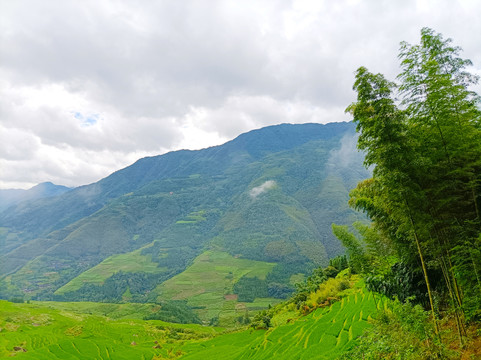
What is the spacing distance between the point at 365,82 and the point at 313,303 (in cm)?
3077

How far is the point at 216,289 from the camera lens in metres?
156

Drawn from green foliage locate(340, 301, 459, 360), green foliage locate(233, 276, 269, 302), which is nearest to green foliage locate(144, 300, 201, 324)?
green foliage locate(233, 276, 269, 302)

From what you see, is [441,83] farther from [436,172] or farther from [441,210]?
[441,210]

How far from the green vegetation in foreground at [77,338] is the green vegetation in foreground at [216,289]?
42.4 metres

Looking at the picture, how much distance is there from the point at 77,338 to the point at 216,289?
10240cm

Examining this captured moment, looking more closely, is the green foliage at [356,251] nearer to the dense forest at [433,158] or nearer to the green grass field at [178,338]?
Result: the green grass field at [178,338]

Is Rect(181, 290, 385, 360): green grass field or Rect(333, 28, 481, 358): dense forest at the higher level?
Rect(333, 28, 481, 358): dense forest

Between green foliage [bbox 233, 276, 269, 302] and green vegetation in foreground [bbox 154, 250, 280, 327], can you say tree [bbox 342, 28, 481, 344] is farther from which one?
green foliage [bbox 233, 276, 269, 302]

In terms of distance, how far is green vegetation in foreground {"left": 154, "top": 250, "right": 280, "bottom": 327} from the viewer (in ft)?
411

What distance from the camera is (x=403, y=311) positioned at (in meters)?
11.2

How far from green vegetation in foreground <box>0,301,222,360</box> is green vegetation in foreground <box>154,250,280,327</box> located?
Result: 4241 centimetres

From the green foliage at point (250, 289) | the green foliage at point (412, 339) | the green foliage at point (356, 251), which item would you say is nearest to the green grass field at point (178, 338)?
the green foliage at point (356, 251)

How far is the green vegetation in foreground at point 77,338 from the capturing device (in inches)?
1880

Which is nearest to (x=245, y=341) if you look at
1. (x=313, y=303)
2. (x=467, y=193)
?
(x=313, y=303)
